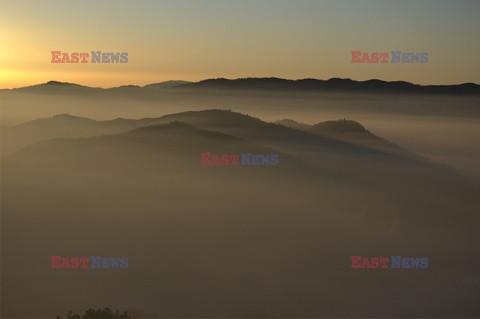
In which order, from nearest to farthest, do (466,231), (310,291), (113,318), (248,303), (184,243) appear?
(113,318), (248,303), (310,291), (184,243), (466,231)

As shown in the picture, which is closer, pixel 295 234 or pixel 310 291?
pixel 310 291

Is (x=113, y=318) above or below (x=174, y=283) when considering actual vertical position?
above

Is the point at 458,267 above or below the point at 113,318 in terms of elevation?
below

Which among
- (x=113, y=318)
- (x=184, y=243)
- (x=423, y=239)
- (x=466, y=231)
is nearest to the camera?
(x=113, y=318)

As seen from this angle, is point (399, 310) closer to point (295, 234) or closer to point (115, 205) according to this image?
point (295, 234)

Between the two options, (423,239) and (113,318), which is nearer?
(113,318)

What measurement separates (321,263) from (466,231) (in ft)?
222

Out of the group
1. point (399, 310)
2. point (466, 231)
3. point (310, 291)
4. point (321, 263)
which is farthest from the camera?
point (466, 231)

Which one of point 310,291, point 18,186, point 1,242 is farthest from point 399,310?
point 18,186

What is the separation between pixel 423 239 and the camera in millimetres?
164000

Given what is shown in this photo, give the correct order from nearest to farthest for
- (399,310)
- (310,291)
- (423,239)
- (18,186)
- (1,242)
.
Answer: (399,310) → (310,291) → (1,242) → (423,239) → (18,186)

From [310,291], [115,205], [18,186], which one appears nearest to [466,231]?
[310,291]

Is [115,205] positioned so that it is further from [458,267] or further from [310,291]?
[458,267]

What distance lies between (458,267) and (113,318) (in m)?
94.8
